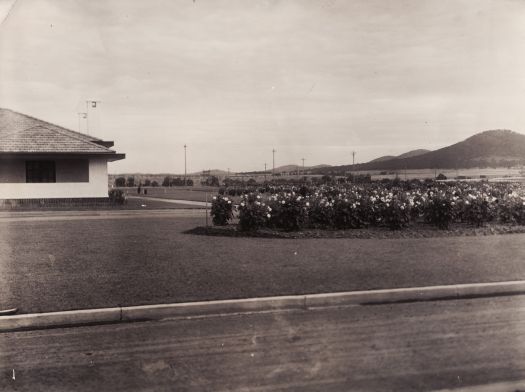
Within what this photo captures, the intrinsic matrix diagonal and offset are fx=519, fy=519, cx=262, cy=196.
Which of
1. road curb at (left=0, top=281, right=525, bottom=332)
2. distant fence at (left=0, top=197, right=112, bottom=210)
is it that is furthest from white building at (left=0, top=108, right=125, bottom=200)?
road curb at (left=0, top=281, right=525, bottom=332)

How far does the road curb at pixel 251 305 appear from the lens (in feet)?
20.4

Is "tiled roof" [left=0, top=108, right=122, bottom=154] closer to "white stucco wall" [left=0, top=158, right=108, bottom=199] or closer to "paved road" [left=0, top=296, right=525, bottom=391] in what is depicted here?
"white stucco wall" [left=0, top=158, right=108, bottom=199]

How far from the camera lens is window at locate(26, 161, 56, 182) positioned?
90.3 ft

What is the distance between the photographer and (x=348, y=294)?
7227 mm

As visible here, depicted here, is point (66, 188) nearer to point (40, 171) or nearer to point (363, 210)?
point (40, 171)

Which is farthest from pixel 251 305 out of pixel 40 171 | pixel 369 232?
pixel 40 171

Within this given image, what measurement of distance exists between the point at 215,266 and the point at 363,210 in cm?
655

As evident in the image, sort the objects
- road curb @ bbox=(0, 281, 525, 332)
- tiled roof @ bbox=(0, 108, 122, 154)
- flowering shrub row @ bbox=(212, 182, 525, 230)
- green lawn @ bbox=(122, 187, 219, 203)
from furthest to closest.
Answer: green lawn @ bbox=(122, 187, 219, 203) < tiled roof @ bbox=(0, 108, 122, 154) < flowering shrub row @ bbox=(212, 182, 525, 230) < road curb @ bbox=(0, 281, 525, 332)

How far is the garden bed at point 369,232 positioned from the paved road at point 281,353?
22.2 ft

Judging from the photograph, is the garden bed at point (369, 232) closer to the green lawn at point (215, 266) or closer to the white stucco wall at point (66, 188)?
the green lawn at point (215, 266)

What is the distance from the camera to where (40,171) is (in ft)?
91.1

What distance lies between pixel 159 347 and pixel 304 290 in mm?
2648

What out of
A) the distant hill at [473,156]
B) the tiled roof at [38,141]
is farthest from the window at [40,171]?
the distant hill at [473,156]

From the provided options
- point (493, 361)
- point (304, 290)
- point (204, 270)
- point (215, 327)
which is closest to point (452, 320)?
point (493, 361)
